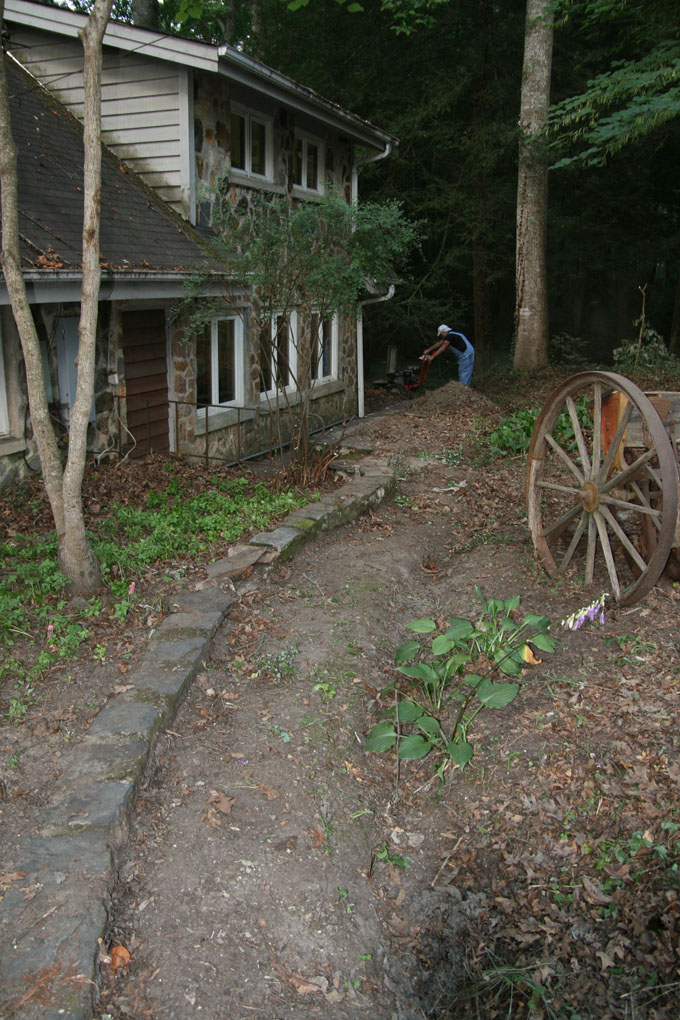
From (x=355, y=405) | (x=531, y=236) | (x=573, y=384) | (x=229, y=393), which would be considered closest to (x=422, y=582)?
(x=573, y=384)

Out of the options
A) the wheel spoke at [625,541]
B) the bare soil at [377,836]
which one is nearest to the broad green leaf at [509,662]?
the bare soil at [377,836]

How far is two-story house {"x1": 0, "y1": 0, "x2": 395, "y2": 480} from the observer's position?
8234mm

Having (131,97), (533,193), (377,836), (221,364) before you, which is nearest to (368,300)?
(221,364)

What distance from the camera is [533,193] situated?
15.3 metres

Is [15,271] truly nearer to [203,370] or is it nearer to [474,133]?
[203,370]

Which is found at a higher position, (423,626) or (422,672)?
(423,626)

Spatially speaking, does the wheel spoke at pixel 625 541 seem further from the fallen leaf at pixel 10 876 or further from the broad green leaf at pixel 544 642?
the fallen leaf at pixel 10 876

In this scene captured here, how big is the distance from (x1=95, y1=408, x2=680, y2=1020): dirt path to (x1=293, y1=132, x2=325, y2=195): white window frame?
31.9ft

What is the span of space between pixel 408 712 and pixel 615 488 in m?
2.31

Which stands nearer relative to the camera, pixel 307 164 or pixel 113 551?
pixel 113 551

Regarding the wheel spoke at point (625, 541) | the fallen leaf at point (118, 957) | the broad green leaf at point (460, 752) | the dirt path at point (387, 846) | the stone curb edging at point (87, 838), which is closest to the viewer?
the stone curb edging at point (87, 838)

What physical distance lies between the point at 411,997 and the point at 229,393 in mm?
9422

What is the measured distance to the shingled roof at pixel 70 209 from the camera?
761cm

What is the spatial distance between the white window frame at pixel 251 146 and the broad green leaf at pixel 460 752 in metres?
9.36
